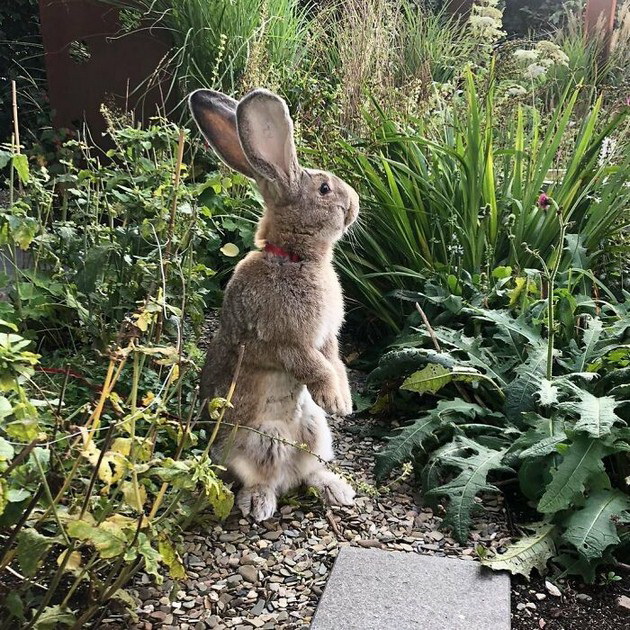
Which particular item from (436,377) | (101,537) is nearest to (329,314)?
(436,377)

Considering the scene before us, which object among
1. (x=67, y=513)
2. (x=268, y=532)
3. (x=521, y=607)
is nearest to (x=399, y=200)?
(x=268, y=532)

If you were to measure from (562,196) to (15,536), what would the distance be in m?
3.26

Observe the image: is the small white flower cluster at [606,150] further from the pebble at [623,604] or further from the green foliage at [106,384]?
the pebble at [623,604]

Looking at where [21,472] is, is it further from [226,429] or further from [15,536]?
[226,429]

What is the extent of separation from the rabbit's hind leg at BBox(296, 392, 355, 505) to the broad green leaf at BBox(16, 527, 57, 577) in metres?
1.27

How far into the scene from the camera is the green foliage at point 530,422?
262cm

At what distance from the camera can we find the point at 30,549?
1.83m

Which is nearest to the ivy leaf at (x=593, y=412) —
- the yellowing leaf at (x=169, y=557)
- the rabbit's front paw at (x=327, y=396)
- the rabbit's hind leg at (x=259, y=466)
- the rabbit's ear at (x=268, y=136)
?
the rabbit's front paw at (x=327, y=396)

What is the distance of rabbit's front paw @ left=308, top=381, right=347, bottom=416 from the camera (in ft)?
9.15

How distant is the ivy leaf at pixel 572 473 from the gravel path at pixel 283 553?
0.28m

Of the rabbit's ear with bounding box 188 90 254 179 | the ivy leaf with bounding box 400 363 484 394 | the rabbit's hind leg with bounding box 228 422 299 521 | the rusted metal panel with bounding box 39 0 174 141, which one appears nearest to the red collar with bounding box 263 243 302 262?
the rabbit's ear with bounding box 188 90 254 179

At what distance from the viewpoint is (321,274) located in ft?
9.52

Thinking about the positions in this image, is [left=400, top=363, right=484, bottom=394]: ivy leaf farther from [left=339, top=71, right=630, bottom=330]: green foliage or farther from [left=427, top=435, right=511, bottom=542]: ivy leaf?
[left=339, top=71, right=630, bottom=330]: green foliage

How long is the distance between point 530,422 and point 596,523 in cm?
47
